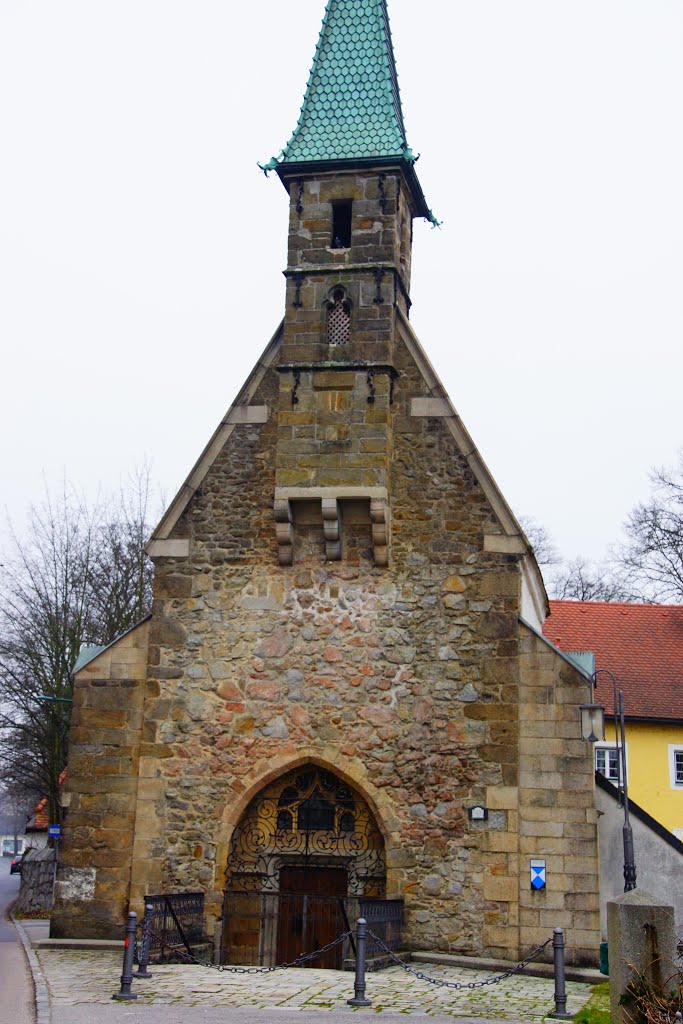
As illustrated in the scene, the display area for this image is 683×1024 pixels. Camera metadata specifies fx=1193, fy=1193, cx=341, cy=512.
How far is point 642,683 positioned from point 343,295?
15690mm

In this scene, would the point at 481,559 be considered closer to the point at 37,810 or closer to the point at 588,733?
the point at 588,733

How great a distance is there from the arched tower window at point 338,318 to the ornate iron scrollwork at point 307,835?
621 cm

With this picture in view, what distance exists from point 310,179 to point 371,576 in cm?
615

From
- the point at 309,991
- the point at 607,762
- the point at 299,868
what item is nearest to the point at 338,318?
the point at 299,868

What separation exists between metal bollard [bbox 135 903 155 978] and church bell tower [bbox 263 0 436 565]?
5340 millimetres

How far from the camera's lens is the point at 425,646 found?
54.3ft

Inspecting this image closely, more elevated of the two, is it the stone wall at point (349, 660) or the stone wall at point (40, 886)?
the stone wall at point (349, 660)

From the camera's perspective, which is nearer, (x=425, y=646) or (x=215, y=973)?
(x=215, y=973)

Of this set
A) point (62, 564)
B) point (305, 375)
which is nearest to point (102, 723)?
point (305, 375)

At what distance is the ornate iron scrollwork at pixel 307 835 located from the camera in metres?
16.2

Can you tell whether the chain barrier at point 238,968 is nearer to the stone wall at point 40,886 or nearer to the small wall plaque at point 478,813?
the small wall plaque at point 478,813

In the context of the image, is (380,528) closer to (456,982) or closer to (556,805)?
(556,805)

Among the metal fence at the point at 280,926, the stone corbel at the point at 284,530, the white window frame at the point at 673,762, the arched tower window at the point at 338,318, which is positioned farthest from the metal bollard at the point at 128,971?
the white window frame at the point at 673,762

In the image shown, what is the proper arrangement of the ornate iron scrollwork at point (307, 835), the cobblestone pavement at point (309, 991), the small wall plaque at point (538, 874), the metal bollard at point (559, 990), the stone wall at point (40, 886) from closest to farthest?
the metal bollard at point (559, 990), the cobblestone pavement at point (309, 991), the small wall plaque at point (538, 874), the ornate iron scrollwork at point (307, 835), the stone wall at point (40, 886)
